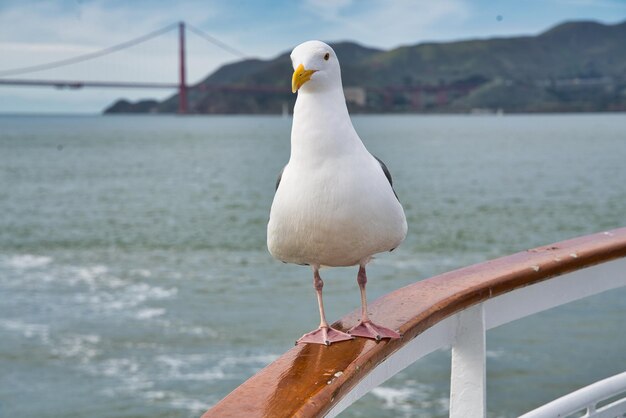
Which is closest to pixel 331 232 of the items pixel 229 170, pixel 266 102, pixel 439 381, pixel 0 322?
pixel 439 381

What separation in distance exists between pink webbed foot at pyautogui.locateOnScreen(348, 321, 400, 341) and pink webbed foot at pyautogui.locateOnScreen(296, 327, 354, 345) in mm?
16

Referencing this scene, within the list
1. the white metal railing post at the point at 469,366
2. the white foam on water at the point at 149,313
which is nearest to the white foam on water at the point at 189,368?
the white foam on water at the point at 149,313

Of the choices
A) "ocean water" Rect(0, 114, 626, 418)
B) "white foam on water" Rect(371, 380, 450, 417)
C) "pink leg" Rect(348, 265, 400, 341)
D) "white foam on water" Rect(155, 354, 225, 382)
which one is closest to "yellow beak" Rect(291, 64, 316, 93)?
"pink leg" Rect(348, 265, 400, 341)

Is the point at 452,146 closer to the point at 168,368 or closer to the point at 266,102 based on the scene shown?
the point at 266,102

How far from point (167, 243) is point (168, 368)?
9932 millimetres

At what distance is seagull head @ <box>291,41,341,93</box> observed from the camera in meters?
1.37

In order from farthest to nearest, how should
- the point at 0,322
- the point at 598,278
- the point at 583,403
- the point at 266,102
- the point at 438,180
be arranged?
the point at 266,102, the point at 438,180, the point at 0,322, the point at 598,278, the point at 583,403

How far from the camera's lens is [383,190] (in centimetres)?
140

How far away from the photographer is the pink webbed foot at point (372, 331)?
1270 millimetres

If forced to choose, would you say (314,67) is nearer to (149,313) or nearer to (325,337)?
(325,337)

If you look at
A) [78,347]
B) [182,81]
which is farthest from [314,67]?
[182,81]

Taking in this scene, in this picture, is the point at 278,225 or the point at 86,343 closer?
the point at 278,225

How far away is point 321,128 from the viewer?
138 cm

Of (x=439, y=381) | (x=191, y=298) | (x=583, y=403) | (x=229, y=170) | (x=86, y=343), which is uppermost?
(x=229, y=170)
